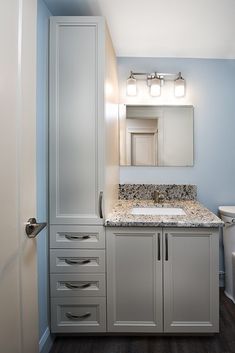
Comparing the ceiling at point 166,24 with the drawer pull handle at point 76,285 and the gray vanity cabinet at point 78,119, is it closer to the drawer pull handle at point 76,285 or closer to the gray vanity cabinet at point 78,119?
the gray vanity cabinet at point 78,119

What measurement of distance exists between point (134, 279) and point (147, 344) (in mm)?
462

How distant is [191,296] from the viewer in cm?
169

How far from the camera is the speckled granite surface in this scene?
8.01 ft

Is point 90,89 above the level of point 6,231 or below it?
above

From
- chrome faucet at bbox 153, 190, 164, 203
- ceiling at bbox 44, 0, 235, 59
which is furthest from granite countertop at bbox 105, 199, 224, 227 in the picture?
ceiling at bbox 44, 0, 235, 59

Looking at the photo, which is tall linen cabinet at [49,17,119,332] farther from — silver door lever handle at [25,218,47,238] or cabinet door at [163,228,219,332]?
silver door lever handle at [25,218,47,238]

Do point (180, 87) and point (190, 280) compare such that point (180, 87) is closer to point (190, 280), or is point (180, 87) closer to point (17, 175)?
point (190, 280)

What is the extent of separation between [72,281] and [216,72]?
7.43 feet

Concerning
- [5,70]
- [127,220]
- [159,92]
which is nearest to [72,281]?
[127,220]

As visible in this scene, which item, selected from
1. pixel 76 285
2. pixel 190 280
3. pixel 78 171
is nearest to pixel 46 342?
pixel 76 285

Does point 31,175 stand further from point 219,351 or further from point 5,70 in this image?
point 219,351

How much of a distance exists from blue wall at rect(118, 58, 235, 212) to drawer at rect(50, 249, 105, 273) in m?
0.95

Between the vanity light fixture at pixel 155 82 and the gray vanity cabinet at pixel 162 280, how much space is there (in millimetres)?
1370

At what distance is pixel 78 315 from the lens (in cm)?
173
